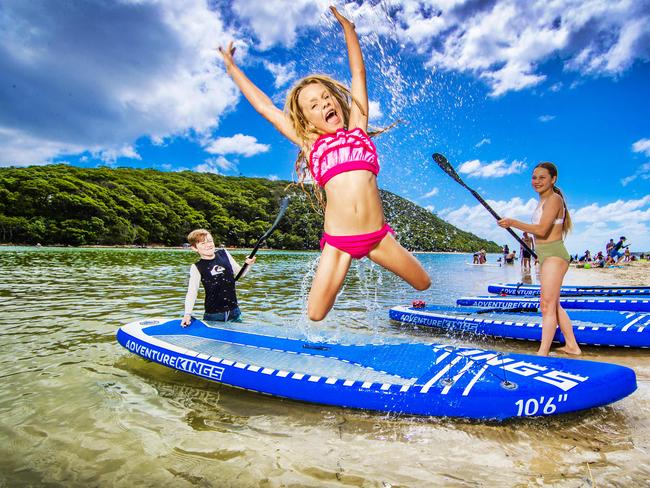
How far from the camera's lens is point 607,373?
3.25 m

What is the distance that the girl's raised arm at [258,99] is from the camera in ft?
10.9

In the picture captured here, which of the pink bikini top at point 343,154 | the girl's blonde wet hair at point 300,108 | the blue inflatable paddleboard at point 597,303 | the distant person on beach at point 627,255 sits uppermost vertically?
the distant person on beach at point 627,255

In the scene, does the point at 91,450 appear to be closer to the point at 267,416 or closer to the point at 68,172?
the point at 267,416

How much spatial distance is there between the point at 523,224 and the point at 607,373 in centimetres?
195

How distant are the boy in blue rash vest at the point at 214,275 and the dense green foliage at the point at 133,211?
19325mm

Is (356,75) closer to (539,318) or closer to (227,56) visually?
(227,56)

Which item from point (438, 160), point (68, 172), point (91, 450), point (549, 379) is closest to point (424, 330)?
point (438, 160)

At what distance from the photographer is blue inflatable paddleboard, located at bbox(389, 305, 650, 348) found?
18.5ft

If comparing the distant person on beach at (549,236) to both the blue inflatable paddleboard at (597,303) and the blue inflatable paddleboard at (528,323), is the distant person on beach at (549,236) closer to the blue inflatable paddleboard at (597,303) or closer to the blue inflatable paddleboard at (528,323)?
the blue inflatable paddleboard at (528,323)

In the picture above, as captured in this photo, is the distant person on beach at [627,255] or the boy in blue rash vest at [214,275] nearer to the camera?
the boy in blue rash vest at [214,275]

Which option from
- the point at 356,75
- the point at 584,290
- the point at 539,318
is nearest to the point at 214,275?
the point at 356,75

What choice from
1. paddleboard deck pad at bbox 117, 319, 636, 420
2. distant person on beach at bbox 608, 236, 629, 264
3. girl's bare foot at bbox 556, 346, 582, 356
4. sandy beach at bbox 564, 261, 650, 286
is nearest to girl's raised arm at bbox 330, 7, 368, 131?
paddleboard deck pad at bbox 117, 319, 636, 420

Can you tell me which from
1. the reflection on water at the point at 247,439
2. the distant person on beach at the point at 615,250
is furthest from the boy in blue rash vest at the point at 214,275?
the distant person on beach at the point at 615,250

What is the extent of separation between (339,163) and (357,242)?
2.11ft
